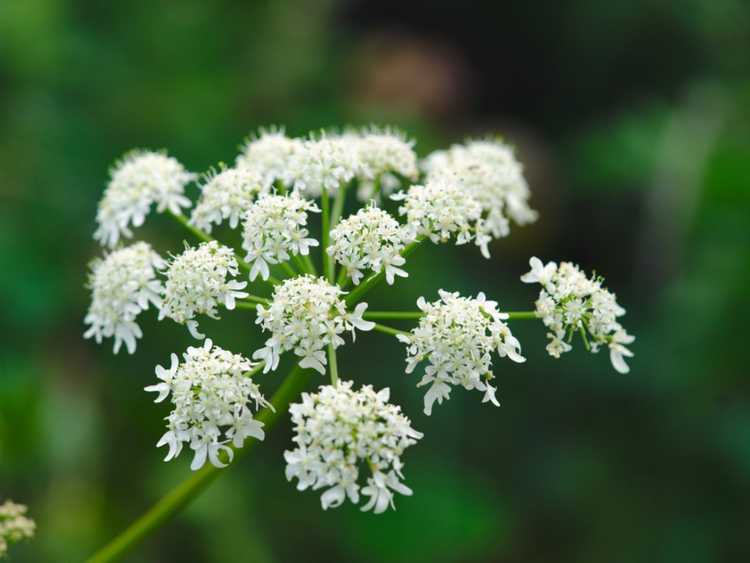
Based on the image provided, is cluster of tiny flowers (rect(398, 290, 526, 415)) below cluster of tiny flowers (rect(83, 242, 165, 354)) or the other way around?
below

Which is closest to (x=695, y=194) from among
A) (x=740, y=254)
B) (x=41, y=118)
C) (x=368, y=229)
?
(x=740, y=254)

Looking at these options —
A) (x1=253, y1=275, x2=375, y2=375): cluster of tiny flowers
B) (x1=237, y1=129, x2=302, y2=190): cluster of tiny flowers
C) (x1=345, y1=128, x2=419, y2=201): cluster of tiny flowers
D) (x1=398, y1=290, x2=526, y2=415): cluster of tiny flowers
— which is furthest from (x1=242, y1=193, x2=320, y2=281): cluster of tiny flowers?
(x1=345, y1=128, x2=419, y2=201): cluster of tiny flowers

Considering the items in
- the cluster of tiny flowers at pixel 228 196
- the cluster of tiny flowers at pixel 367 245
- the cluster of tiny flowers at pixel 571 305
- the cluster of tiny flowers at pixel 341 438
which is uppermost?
the cluster of tiny flowers at pixel 228 196

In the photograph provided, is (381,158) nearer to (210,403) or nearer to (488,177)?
(488,177)

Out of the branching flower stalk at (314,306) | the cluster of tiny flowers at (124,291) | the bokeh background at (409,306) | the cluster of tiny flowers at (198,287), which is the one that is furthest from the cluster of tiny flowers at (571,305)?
the bokeh background at (409,306)

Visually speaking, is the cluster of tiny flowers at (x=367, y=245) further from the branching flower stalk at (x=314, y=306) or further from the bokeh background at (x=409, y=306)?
the bokeh background at (x=409, y=306)

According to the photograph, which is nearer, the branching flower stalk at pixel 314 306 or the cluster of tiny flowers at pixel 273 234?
the branching flower stalk at pixel 314 306

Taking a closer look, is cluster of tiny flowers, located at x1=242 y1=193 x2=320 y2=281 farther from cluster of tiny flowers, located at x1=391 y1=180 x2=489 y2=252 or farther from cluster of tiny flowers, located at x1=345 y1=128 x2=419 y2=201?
cluster of tiny flowers, located at x1=345 y1=128 x2=419 y2=201
